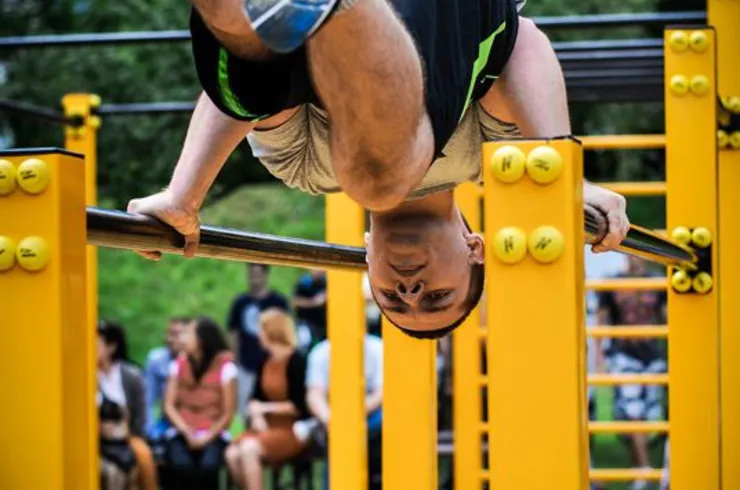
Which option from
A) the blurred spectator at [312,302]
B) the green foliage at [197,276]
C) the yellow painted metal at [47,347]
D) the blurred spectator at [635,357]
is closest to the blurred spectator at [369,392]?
the blurred spectator at [312,302]

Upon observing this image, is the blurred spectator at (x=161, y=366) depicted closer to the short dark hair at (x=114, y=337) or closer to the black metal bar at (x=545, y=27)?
the short dark hair at (x=114, y=337)

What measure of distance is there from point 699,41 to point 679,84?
0.12 metres

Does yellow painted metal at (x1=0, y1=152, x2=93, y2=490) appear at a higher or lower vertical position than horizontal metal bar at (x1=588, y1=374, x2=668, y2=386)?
higher

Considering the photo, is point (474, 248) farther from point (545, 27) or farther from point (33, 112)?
point (33, 112)

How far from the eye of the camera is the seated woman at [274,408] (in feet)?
21.4

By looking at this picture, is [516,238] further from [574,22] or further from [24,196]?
[574,22]

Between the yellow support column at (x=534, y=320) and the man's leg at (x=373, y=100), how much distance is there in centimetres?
18

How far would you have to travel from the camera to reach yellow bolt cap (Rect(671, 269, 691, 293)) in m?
3.43

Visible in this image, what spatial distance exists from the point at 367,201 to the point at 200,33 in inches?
12.2

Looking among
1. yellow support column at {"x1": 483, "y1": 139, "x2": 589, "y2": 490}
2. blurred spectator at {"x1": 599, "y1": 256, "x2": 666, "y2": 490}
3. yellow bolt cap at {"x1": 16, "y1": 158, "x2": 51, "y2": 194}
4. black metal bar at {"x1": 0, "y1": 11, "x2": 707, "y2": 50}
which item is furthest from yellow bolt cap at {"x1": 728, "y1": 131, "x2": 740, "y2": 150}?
blurred spectator at {"x1": 599, "y1": 256, "x2": 666, "y2": 490}

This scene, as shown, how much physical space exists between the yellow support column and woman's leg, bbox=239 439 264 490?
4.96 m

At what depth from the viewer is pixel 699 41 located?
352cm

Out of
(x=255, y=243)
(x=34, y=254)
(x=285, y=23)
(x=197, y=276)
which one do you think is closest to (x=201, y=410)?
(x=255, y=243)

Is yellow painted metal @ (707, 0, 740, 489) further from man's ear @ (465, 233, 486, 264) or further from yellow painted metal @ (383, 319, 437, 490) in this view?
man's ear @ (465, 233, 486, 264)
